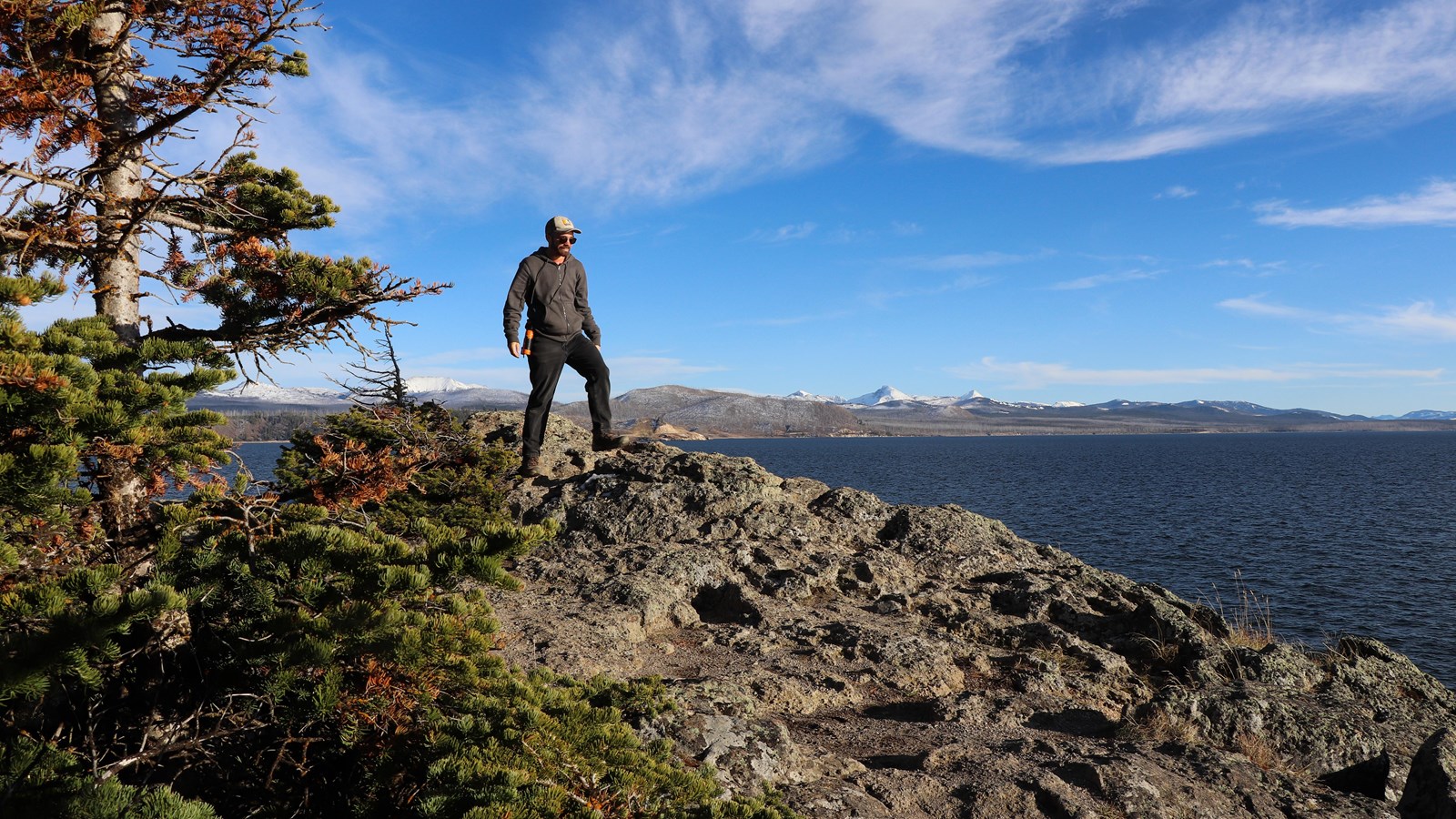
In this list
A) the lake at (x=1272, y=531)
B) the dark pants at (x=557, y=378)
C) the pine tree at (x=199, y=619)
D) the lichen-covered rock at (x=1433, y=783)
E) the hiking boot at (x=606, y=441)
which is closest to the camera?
the pine tree at (x=199, y=619)

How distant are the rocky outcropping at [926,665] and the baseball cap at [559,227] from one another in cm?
423

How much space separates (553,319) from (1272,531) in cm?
4077

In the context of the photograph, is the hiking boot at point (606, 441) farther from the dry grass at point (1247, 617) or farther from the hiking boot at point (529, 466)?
the dry grass at point (1247, 617)

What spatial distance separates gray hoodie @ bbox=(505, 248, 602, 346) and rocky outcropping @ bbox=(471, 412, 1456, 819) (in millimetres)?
3031

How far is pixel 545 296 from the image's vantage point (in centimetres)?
1009

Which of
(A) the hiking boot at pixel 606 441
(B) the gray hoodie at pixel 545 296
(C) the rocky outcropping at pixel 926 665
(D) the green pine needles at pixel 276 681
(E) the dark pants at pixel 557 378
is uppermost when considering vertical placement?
(B) the gray hoodie at pixel 545 296

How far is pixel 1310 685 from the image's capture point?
864 centimetres

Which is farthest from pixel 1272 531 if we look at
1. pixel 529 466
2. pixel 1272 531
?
pixel 529 466

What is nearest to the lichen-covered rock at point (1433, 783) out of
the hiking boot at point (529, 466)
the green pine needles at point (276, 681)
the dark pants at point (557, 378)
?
the green pine needles at point (276, 681)

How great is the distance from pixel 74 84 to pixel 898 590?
9.73m

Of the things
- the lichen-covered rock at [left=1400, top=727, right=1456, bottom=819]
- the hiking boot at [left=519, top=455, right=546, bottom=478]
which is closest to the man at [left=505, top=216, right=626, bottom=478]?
the hiking boot at [left=519, top=455, right=546, bottom=478]

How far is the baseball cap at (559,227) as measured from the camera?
9.86m

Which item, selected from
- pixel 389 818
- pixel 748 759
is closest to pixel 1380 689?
pixel 748 759

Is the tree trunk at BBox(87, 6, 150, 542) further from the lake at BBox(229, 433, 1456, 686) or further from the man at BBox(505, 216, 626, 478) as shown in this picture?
the lake at BBox(229, 433, 1456, 686)
